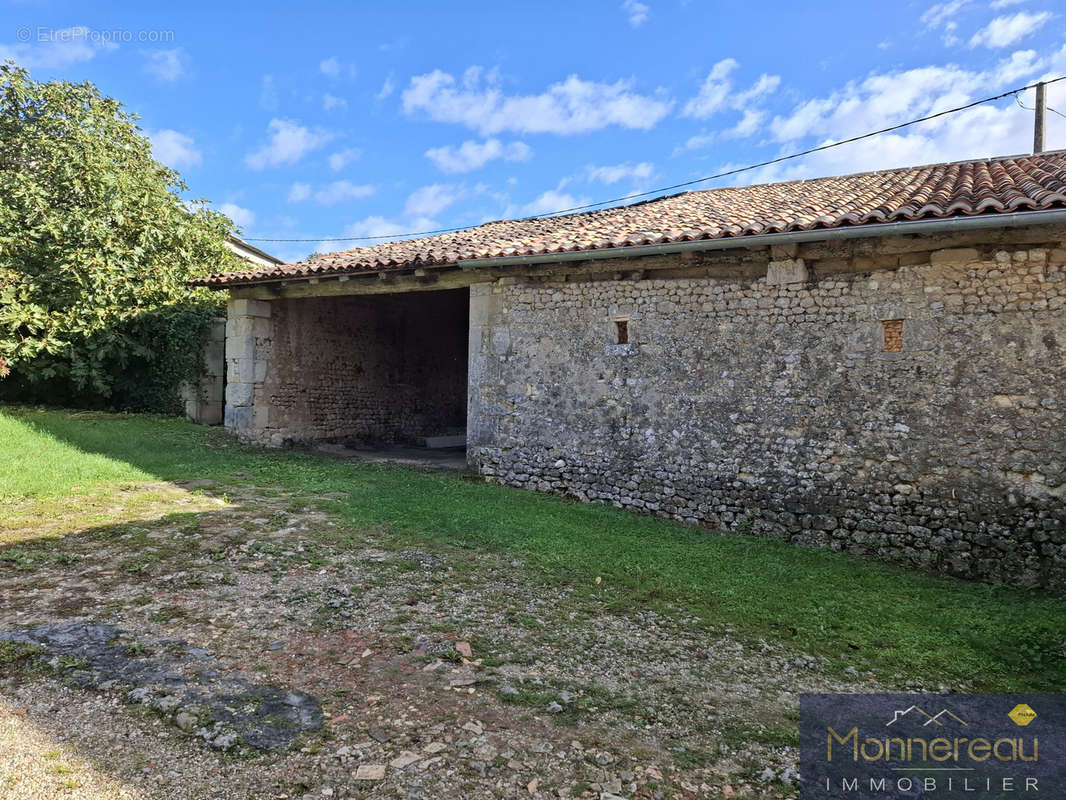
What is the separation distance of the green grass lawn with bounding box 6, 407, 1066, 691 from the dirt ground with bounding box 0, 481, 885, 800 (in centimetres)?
44

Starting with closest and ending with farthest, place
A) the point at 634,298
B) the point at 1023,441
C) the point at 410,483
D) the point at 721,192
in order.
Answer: the point at 1023,441 → the point at 634,298 → the point at 410,483 → the point at 721,192

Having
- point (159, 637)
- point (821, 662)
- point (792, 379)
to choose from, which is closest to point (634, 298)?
point (792, 379)

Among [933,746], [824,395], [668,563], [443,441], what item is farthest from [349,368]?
[933,746]

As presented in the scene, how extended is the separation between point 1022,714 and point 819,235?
14.0 ft

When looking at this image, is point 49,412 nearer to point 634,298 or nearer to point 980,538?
point 634,298

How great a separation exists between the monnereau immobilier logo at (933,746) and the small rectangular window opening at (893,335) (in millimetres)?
3444

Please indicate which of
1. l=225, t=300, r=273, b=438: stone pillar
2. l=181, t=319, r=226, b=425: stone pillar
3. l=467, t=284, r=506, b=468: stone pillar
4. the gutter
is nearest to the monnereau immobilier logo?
the gutter

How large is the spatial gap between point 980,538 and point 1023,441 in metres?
0.93

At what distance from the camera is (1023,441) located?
5645mm

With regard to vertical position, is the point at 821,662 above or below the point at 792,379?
below

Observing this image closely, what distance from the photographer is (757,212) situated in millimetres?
7988

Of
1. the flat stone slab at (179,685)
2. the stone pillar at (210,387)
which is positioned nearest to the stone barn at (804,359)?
the stone pillar at (210,387)

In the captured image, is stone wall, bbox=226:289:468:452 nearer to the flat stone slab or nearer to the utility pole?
the flat stone slab

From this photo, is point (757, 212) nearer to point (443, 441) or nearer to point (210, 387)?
point (443, 441)
